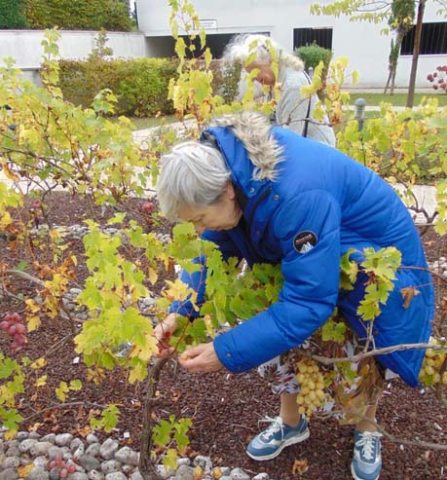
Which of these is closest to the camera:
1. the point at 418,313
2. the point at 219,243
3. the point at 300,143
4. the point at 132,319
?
the point at 132,319

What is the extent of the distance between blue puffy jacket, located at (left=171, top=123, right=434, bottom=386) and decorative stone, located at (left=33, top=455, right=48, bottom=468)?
1.18 m

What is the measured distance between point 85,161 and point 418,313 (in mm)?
2066

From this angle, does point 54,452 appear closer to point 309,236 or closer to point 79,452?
point 79,452

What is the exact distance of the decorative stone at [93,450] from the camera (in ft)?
7.63

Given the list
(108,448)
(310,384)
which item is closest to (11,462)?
(108,448)

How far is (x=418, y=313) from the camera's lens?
1.75 meters

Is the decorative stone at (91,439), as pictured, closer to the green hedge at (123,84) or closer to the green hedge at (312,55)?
the green hedge at (123,84)

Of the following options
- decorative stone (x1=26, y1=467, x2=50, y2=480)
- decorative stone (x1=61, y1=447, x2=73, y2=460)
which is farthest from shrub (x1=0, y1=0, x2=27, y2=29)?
decorative stone (x1=26, y1=467, x2=50, y2=480)

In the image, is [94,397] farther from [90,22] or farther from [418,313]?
[90,22]

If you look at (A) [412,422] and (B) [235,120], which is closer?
(B) [235,120]

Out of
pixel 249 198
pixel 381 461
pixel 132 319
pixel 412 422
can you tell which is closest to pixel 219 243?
pixel 249 198

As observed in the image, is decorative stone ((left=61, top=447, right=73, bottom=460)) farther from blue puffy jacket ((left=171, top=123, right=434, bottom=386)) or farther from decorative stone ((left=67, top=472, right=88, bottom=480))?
blue puffy jacket ((left=171, top=123, right=434, bottom=386))

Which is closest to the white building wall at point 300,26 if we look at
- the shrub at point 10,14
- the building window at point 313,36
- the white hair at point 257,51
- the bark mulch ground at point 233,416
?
the building window at point 313,36

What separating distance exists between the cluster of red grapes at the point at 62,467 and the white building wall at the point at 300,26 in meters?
18.4
